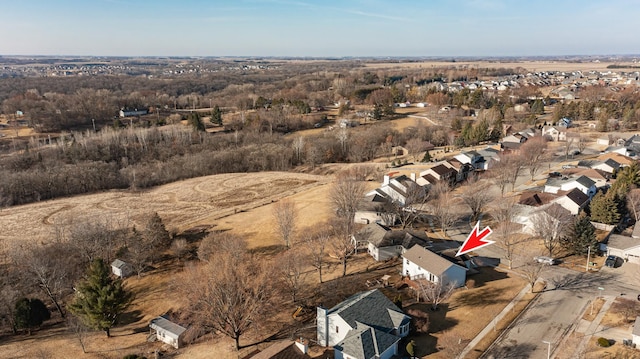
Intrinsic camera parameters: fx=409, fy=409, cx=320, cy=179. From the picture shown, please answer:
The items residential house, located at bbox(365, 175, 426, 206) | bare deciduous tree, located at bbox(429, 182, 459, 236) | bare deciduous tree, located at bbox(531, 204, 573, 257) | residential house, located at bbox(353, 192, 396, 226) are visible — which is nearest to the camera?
bare deciduous tree, located at bbox(531, 204, 573, 257)

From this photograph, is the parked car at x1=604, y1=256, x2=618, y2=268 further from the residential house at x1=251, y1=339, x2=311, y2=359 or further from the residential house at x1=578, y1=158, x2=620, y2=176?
the residential house at x1=251, y1=339, x2=311, y2=359

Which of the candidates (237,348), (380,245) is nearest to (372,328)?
(237,348)

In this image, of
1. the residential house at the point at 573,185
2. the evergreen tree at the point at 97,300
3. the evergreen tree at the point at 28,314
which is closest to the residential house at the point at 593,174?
the residential house at the point at 573,185

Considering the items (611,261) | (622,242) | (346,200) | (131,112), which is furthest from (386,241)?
(131,112)

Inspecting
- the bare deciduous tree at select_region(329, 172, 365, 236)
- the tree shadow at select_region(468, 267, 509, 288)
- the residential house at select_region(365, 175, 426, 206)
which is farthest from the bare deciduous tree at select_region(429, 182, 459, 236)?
the bare deciduous tree at select_region(329, 172, 365, 236)

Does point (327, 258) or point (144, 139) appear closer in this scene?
point (327, 258)

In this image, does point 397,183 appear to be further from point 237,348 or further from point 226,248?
point 237,348

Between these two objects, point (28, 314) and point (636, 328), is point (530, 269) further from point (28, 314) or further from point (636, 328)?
point (28, 314)
